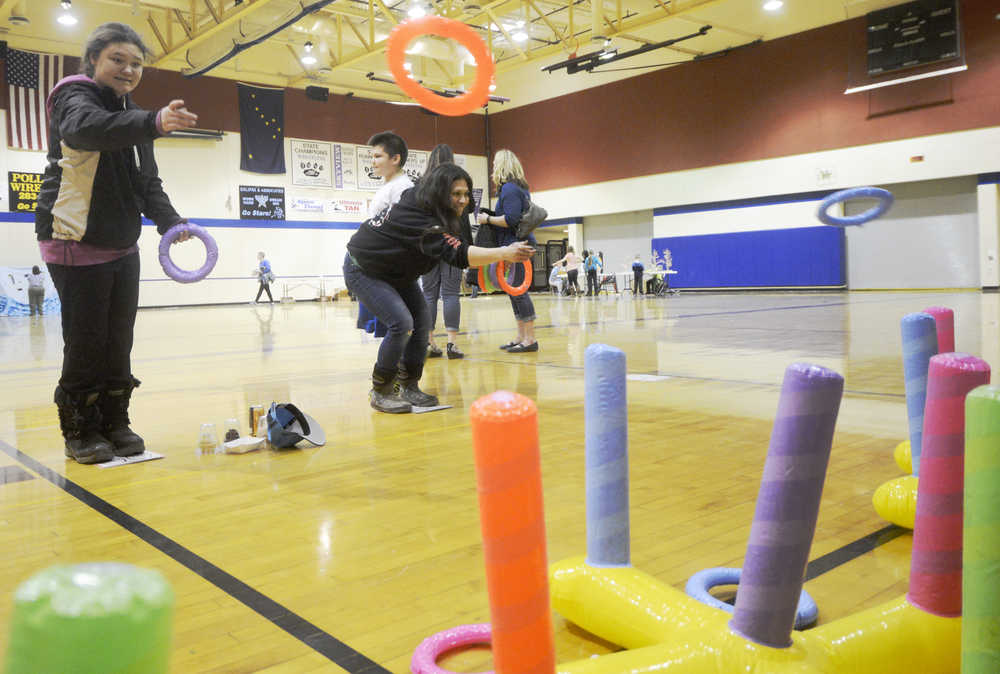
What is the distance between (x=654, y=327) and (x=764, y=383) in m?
4.28

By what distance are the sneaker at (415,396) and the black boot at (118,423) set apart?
1.27 m

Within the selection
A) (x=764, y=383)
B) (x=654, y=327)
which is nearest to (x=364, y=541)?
(x=764, y=383)

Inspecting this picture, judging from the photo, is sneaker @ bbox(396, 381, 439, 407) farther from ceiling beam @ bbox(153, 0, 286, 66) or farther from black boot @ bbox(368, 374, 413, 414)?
ceiling beam @ bbox(153, 0, 286, 66)

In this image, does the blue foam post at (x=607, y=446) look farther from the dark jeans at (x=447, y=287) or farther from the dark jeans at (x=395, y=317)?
the dark jeans at (x=447, y=287)

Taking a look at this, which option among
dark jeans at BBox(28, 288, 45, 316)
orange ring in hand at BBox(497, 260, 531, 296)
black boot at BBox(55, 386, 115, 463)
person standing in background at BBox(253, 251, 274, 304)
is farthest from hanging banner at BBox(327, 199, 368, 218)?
black boot at BBox(55, 386, 115, 463)

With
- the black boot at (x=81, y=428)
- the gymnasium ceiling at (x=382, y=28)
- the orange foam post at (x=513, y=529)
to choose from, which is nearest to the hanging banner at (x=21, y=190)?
the gymnasium ceiling at (x=382, y=28)

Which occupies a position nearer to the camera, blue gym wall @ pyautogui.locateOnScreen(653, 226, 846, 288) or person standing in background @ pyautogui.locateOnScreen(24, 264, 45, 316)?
person standing in background @ pyautogui.locateOnScreen(24, 264, 45, 316)

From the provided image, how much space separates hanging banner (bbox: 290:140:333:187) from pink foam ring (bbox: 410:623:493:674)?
22.2 m

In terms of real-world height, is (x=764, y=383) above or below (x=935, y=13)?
below

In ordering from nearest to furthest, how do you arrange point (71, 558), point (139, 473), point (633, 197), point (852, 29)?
point (71, 558), point (139, 473), point (852, 29), point (633, 197)

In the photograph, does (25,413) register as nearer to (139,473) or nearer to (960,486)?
(139,473)

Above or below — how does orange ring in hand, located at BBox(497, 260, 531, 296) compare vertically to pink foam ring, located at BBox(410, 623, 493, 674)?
above

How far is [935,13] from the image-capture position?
15.9 m

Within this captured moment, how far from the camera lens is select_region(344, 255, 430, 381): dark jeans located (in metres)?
3.61
